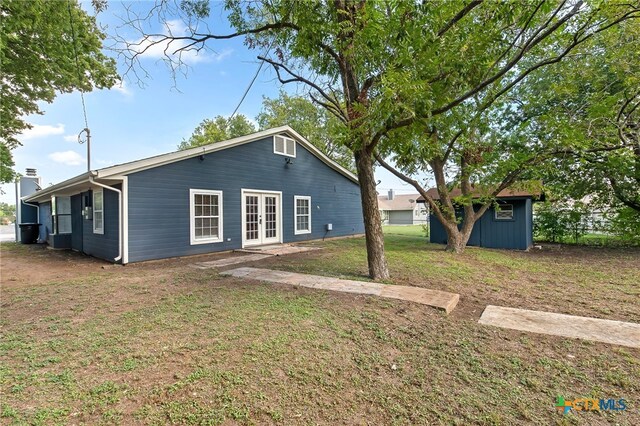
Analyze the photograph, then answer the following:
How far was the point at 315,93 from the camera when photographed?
7.80 metres

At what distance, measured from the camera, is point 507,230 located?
11727 mm

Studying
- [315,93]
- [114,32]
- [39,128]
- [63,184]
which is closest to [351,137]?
[315,93]

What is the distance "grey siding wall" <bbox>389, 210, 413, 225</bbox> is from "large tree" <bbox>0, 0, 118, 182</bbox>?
125ft

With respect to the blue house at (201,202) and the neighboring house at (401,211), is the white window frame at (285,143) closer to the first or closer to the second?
the blue house at (201,202)

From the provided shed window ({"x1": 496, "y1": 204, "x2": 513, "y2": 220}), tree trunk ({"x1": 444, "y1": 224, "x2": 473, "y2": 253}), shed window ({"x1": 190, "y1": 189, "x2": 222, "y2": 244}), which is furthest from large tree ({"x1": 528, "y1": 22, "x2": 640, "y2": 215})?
shed window ({"x1": 190, "y1": 189, "x2": 222, "y2": 244})

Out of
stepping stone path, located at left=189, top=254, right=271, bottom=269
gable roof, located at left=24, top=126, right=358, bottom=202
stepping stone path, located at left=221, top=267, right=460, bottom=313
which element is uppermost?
gable roof, located at left=24, top=126, right=358, bottom=202

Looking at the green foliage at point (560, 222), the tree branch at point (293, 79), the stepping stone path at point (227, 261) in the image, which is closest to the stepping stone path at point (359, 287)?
the stepping stone path at point (227, 261)

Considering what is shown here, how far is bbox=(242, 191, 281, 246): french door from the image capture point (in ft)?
34.8

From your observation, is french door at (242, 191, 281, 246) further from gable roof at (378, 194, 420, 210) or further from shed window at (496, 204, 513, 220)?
gable roof at (378, 194, 420, 210)

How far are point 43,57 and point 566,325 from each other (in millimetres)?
15620

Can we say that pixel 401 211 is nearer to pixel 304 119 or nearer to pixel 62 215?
pixel 304 119

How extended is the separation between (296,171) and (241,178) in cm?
283

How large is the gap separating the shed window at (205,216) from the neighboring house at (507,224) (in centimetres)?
947

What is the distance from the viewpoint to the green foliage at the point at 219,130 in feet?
90.6
